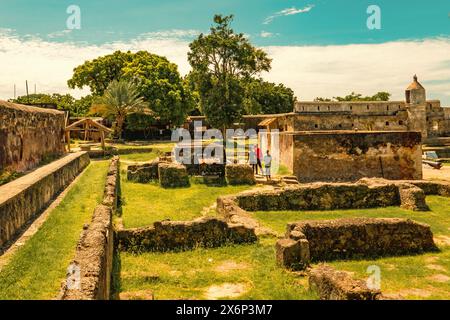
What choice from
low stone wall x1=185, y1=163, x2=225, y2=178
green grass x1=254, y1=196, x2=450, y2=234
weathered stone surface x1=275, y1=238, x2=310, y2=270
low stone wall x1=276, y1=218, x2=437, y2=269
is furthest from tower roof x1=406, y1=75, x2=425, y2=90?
weathered stone surface x1=275, y1=238, x2=310, y2=270

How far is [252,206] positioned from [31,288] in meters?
8.46

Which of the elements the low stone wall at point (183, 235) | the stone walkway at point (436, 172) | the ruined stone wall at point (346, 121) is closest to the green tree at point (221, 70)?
the ruined stone wall at point (346, 121)

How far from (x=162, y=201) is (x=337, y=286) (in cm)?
967

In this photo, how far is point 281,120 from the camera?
37.1 meters

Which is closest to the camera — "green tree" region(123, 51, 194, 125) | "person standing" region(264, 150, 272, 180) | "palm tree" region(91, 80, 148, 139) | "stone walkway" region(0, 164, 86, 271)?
"stone walkway" region(0, 164, 86, 271)

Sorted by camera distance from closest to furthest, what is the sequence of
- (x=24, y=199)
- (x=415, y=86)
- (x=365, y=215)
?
1. (x=24, y=199)
2. (x=365, y=215)
3. (x=415, y=86)

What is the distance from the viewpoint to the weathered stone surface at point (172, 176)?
1806 cm

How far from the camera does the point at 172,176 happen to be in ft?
59.3

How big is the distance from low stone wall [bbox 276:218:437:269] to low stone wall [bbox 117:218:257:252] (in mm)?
1351

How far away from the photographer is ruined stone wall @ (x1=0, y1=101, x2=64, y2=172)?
47.6 ft

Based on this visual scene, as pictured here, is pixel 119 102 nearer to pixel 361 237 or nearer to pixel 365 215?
pixel 365 215

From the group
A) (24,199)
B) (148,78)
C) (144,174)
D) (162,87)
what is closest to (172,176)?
(144,174)

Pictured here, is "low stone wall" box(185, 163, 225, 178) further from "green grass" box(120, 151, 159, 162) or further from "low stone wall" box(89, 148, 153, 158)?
"low stone wall" box(89, 148, 153, 158)

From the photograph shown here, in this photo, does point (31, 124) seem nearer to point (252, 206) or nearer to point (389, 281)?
point (252, 206)
